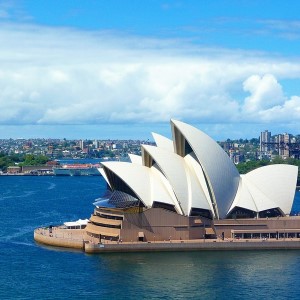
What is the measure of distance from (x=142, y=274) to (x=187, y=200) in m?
9.62

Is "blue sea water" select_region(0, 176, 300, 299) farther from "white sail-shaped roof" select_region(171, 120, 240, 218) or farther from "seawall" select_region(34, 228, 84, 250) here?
"white sail-shaped roof" select_region(171, 120, 240, 218)

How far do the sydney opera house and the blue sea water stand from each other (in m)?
2.49

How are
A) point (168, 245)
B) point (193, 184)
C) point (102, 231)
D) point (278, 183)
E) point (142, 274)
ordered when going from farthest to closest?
point (278, 183), point (193, 184), point (102, 231), point (168, 245), point (142, 274)

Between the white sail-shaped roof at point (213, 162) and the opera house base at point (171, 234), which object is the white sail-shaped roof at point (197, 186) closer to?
the white sail-shaped roof at point (213, 162)

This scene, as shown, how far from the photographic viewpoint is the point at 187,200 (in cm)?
4847

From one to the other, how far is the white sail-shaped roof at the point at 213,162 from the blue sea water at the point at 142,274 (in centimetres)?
438

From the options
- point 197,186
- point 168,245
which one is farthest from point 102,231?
point 197,186

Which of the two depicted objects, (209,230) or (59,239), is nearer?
(59,239)

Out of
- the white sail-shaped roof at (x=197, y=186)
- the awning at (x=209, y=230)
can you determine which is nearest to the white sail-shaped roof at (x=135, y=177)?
the white sail-shaped roof at (x=197, y=186)

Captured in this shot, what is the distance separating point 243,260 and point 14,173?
100599 mm

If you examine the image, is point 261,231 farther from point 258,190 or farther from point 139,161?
point 139,161

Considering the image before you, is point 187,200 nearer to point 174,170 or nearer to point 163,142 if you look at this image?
point 174,170

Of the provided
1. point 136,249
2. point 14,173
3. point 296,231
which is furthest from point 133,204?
point 14,173

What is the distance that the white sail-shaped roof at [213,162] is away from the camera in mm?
48969
